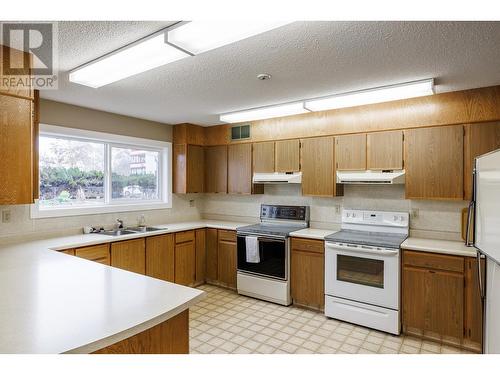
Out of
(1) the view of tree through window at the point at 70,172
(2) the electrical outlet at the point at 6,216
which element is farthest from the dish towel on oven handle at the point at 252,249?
(2) the electrical outlet at the point at 6,216

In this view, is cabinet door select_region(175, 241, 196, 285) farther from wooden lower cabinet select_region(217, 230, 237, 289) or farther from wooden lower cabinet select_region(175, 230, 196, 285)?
wooden lower cabinet select_region(217, 230, 237, 289)

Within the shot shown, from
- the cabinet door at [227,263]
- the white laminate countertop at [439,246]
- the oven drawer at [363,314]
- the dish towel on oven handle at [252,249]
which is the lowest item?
the oven drawer at [363,314]

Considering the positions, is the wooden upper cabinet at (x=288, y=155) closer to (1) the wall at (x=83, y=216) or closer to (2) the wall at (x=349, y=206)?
(2) the wall at (x=349, y=206)

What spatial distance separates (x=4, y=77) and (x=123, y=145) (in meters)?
2.01

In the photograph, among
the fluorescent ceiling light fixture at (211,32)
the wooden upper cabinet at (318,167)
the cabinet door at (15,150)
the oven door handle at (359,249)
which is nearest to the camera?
the fluorescent ceiling light fixture at (211,32)

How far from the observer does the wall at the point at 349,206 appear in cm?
321

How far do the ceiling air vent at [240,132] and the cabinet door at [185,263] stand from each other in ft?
5.37

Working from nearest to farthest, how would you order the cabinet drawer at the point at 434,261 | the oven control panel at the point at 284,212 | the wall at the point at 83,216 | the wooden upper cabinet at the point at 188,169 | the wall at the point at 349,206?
the cabinet drawer at the point at 434,261
the wall at the point at 83,216
the wall at the point at 349,206
the oven control panel at the point at 284,212
the wooden upper cabinet at the point at 188,169

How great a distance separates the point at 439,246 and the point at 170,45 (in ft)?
9.33

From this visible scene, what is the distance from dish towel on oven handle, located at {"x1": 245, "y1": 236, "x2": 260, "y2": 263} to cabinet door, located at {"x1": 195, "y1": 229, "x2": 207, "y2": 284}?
0.81 metres

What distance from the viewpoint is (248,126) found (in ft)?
14.4

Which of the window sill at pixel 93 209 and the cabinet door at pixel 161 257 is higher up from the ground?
the window sill at pixel 93 209

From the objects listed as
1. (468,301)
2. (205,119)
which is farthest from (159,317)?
(205,119)

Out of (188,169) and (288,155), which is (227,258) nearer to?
(188,169)
